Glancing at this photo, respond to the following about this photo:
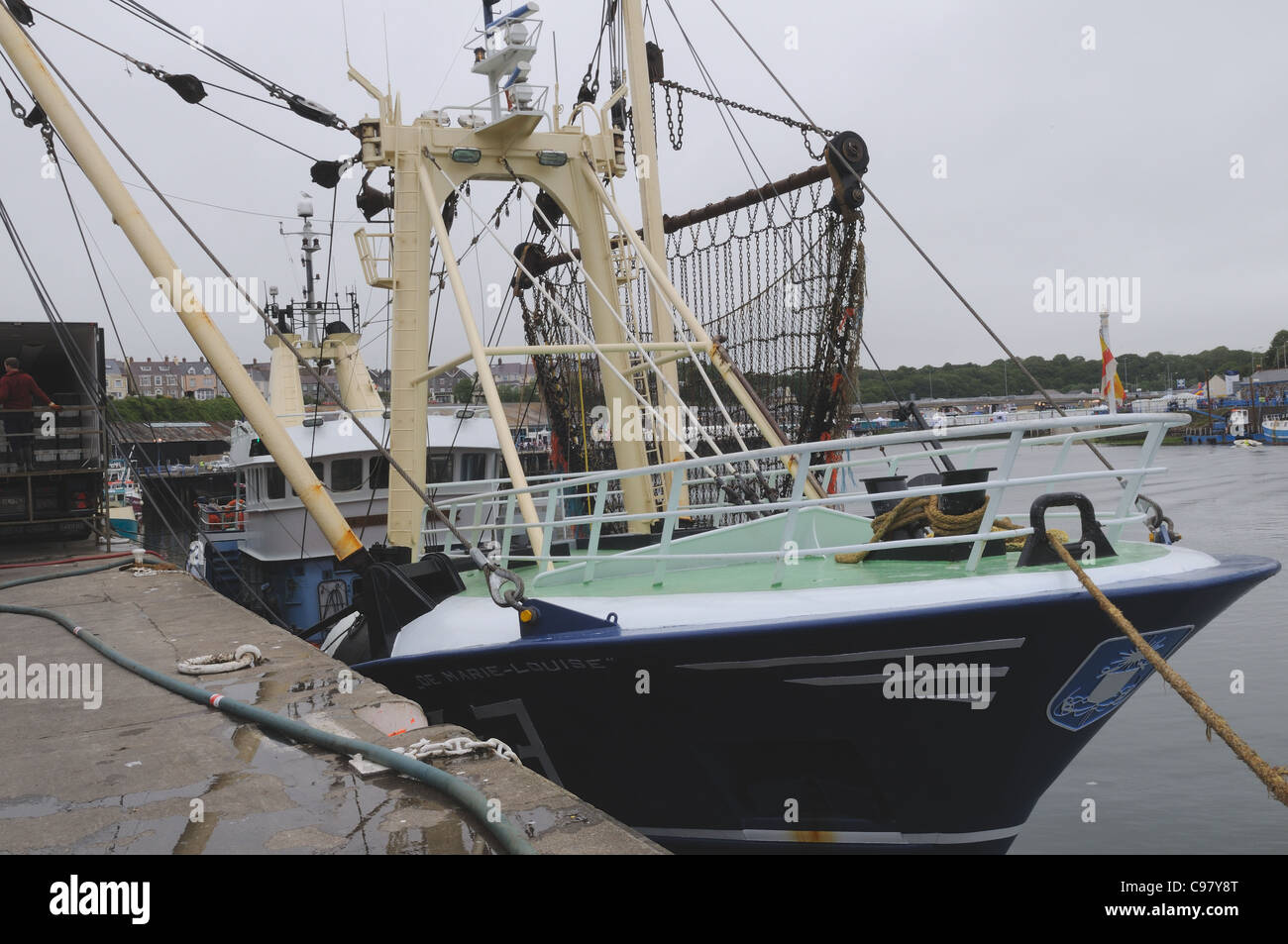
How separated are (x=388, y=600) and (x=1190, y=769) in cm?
857

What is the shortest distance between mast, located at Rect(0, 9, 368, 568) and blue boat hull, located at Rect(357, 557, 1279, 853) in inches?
99.2

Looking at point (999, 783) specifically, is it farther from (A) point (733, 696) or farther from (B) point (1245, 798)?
(B) point (1245, 798)

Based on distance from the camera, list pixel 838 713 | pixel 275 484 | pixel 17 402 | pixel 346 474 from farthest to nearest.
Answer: pixel 275 484 < pixel 346 474 < pixel 17 402 < pixel 838 713

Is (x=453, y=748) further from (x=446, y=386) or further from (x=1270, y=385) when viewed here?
(x=1270, y=385)

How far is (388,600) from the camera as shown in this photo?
817 cm

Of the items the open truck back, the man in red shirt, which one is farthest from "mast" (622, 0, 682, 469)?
the man in red shirt

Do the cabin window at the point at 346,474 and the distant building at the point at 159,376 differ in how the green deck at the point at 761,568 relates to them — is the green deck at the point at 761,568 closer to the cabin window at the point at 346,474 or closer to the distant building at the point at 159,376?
the cabin window at the point at 346,474

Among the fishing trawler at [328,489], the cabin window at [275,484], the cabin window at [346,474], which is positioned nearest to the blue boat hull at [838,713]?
the fishing trawler at [328,489]

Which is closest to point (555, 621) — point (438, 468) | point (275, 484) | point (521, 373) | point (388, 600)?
point (388, 600)

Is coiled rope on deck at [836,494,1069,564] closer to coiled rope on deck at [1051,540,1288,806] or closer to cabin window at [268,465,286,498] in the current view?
coiled rope on deck at [1051,540,1288,806]

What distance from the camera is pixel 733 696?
607 cm

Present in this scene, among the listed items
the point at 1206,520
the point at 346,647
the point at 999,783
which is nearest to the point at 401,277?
the point at 346,647

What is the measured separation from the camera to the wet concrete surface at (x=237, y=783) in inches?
172
